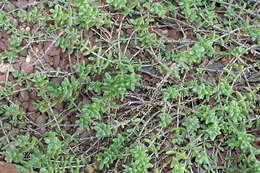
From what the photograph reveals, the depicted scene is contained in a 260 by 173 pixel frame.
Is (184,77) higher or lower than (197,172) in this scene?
higher

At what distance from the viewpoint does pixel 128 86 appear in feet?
8.70

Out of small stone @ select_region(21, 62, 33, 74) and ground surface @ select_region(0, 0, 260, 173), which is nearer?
ground surface @ select_region(0, 0, 260, 173)

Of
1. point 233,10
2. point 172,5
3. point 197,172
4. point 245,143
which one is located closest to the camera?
point 245,143

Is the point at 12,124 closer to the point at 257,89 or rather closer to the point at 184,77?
the point at 184,77

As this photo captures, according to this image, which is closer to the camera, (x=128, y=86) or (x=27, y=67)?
(x=128, y=86)

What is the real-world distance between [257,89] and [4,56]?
2.33 m

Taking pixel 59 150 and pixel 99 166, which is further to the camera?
pixel 99 166

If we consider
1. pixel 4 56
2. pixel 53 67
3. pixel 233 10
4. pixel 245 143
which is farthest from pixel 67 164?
pixel 233 10

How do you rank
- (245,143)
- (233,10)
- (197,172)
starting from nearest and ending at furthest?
(245,143) < (197,172) < (233,10)

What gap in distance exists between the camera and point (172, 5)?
3031 mm

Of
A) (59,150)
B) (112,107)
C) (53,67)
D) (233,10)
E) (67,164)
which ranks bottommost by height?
(67,164)

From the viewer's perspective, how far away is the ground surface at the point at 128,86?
2.72 m

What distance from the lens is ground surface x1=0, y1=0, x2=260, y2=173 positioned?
272cm

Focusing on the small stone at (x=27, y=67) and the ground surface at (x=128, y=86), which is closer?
the ground surface at (x=128, y=86)
